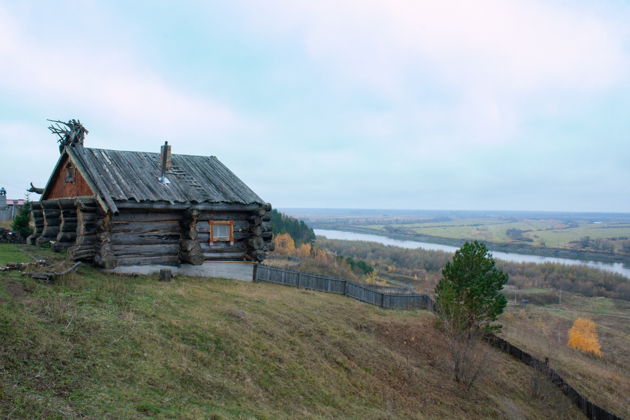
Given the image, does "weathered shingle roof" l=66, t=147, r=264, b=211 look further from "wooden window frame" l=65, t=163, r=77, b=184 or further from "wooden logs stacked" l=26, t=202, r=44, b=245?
"wooden logs stacked" l=26, t=202, r=44, b=245

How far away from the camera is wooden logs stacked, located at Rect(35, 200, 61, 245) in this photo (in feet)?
56.8

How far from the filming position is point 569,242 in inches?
5955

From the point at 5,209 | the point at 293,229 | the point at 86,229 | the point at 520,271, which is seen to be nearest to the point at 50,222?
the point at 86,229

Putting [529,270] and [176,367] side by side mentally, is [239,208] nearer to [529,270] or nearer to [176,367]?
[176,367]

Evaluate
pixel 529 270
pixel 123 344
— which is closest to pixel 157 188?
pixel 123 344

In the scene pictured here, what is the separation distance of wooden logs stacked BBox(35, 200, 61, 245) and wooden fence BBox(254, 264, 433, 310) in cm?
873

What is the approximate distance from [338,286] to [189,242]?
9.58 metres

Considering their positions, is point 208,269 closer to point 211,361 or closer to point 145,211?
point 145,211

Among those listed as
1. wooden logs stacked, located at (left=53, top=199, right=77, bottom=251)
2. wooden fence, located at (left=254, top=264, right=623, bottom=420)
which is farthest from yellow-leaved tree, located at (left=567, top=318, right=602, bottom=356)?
wooden logs stacked, located at (left=53, top=199, right=77, bottom=251)

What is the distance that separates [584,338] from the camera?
4191 centimetres

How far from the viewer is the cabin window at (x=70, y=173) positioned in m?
17.6

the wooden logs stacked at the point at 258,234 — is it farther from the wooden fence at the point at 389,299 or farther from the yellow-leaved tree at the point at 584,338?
the yellow-leaved tree at the point at 584,338

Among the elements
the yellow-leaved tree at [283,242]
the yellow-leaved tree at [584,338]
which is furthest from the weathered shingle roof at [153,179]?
the yellow-leaved tree at [283,242]

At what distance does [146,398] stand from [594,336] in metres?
48.9
